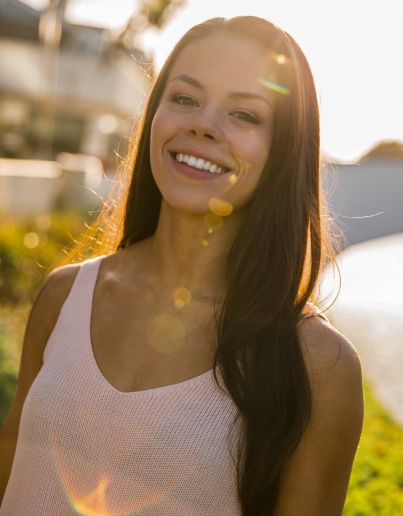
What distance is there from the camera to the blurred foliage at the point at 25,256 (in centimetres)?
945

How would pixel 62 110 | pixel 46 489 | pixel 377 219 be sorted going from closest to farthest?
pixel 46 489
pixel 377 219
pixel 62 110

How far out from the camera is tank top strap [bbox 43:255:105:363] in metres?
2.47

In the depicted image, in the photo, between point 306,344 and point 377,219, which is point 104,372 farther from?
point 377,219

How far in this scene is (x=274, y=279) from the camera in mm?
2354

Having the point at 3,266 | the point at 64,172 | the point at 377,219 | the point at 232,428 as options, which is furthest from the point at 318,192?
the point at 377,219

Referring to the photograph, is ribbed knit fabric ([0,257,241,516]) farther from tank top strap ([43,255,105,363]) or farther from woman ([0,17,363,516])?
tank top strap ([43,255,105,363])

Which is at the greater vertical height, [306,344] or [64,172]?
[306,344]

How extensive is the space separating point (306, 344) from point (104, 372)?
0.62 m

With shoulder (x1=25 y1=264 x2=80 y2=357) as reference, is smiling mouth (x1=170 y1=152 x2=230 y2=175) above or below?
above

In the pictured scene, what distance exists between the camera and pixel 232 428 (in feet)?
7.14

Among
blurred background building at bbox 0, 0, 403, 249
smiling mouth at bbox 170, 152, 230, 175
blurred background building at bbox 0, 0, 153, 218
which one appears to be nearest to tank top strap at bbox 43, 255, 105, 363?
smiling mouth at bbox 170, 152, 230, 175

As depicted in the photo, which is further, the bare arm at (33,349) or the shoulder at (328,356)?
the bare arm at (33,349)

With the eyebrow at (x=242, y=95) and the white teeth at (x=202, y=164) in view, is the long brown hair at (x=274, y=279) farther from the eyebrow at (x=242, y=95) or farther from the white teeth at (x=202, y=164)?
the white teeth at (x=202, y=164)

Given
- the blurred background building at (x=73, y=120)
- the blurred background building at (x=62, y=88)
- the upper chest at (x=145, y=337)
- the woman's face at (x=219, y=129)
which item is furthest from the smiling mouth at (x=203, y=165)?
the blurred background building at (x=62, y=88)
